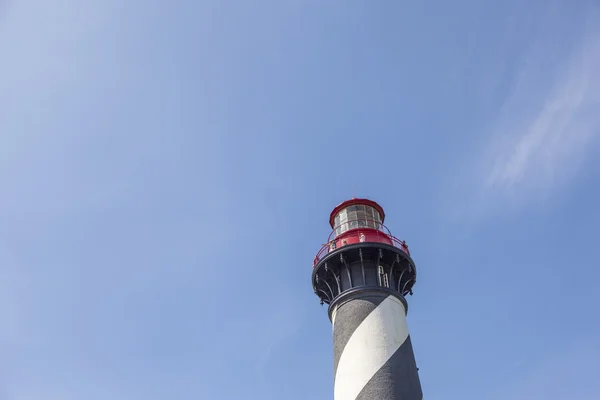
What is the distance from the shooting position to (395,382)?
16516 mm

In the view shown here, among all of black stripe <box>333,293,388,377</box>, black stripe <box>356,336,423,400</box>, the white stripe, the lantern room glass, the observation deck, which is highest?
the lantern room glass

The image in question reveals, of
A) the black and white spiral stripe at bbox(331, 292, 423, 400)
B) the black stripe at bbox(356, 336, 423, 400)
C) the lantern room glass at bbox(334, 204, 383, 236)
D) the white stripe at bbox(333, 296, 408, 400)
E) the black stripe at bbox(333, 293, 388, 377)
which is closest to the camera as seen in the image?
the black stripe at bbox(356, 336, 423, 400)

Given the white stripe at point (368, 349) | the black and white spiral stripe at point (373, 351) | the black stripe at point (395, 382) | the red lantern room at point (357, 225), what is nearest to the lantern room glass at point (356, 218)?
the red lantern room at point (357, 225)

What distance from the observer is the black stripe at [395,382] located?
16281 mm

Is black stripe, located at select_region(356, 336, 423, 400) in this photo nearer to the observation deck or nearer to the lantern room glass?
the observation deck

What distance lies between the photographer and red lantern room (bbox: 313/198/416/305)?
62.5 ft

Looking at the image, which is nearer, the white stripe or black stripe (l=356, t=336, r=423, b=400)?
black stripe (l=356, t=336, r=423, b=400)

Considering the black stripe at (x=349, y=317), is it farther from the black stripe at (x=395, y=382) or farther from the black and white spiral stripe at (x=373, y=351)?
the black stripe at (x=395, y=382)

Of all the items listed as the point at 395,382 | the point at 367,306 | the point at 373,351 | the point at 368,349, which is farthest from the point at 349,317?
the point at 395,382

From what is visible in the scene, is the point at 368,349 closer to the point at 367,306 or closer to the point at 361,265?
the point at 367,306

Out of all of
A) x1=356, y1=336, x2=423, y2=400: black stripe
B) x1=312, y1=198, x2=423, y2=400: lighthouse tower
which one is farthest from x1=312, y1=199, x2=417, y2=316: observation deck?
x1=356, y1=336, x2=423, y2=400: black stripe

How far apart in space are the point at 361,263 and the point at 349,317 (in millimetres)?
1975

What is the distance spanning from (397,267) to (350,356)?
12.9 ft

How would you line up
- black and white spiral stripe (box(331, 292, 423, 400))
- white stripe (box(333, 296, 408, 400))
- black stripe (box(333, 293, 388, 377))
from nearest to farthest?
black and white spiral stripe (box(331, 292, 423, 400)), white stripe (box(333, 296, 408, 400)), black stripe (box(333, 293, 388, 377))
